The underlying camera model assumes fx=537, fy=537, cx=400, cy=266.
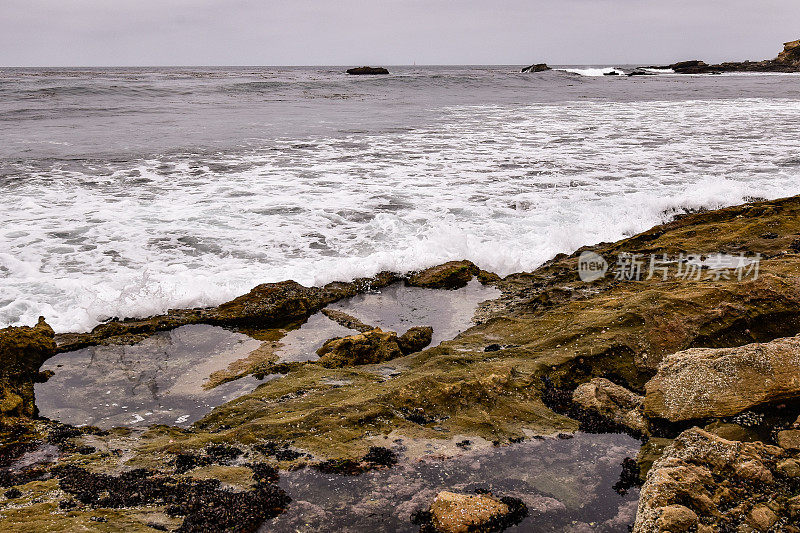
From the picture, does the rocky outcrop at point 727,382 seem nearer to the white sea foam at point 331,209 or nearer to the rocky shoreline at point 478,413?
the rocky shoreline at point 478,413

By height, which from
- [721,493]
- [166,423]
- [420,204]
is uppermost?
[420,204]

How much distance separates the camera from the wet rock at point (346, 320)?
5.23 meters

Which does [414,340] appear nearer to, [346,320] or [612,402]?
[346,320]

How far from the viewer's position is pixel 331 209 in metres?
9.07

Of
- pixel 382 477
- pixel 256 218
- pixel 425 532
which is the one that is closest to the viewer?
pixel 425 532

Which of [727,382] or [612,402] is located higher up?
[727,382]

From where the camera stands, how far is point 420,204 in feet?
30.4

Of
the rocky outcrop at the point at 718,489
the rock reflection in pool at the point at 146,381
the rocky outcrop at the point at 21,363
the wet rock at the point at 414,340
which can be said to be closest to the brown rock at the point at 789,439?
the rocky outcrop at the point at 718,489

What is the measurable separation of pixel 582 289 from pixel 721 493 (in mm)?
3423

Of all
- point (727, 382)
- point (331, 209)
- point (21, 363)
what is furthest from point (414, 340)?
point (331, 209)

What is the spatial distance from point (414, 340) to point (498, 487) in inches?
81.6

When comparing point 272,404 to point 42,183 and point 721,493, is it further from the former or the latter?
point 42,183

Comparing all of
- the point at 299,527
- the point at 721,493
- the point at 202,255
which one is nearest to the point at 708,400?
the point at 721,493

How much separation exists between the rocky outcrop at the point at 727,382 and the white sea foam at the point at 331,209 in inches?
138
